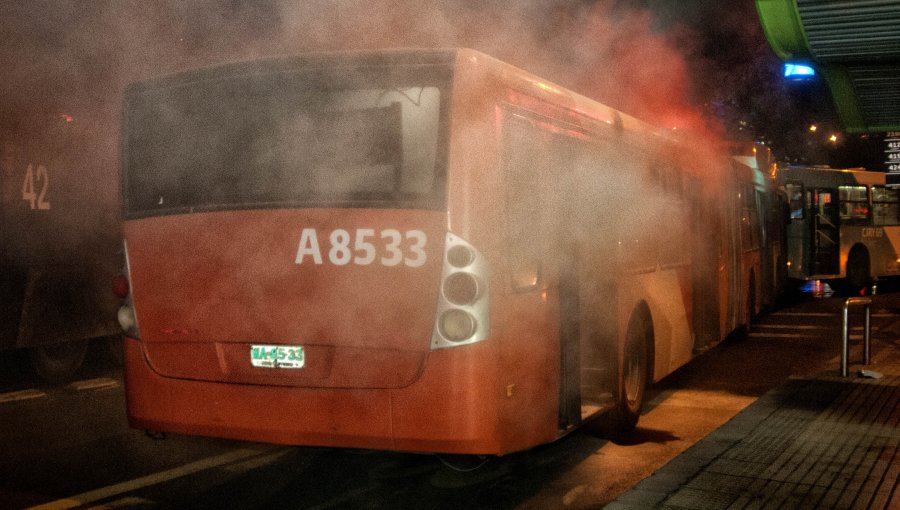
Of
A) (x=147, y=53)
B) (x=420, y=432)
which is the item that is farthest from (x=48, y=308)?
(x=420, y=432)

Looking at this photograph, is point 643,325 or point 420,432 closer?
point 420,432

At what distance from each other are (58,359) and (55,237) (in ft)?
4.07

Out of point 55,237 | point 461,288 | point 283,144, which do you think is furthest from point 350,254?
point 55,237

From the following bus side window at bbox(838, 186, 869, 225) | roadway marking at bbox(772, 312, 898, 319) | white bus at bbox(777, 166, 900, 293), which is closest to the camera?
roadway marking at bbox(772, 312, 898, 319)

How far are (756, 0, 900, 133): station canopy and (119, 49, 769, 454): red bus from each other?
53.2 inches

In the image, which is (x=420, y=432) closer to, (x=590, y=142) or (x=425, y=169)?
(x=425, y=169)

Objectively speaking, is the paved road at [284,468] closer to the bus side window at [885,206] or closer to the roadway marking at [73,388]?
the roadway marking at [73,388]

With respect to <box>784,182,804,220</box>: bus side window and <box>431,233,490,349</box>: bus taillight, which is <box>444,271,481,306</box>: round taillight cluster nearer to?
<box>431,233,490,349</box>: bus taillight

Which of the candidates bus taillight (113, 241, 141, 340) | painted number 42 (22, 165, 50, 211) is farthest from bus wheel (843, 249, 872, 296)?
bus taillight (113, 241, 141, 340)

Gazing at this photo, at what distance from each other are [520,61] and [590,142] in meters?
8.03

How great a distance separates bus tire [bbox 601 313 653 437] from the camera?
21.6ft

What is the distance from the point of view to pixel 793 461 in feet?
17.6

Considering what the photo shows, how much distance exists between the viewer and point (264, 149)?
482 cm

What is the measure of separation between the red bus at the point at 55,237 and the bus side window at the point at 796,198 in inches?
633
